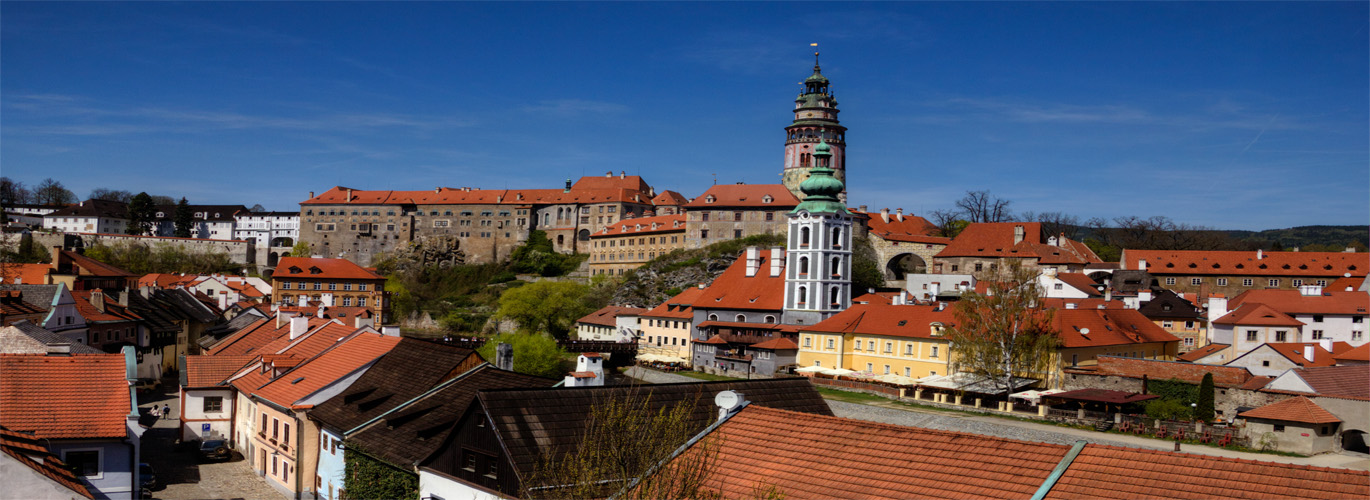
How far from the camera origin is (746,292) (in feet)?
210

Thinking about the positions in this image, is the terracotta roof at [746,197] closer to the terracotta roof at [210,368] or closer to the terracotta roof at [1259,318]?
the terracotta roof at [1259,318]

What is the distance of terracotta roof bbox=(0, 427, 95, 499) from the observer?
373 inches

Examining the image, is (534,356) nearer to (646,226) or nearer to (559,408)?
(559,408)

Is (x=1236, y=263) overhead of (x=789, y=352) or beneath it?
overhead

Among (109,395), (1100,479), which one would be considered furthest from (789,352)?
(1100,479)

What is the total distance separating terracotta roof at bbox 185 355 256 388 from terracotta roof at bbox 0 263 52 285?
25.3 m

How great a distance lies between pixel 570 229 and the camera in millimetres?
113000

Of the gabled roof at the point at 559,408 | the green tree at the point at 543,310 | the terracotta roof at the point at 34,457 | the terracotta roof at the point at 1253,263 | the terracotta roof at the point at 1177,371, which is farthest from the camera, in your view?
the green tree at the point at 543,310

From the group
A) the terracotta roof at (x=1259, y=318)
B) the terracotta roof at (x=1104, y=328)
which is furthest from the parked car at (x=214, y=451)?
the terracotta roof at (x=1259, y=318)

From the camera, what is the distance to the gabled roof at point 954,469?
424 inches

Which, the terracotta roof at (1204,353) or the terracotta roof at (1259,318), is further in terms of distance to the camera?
the terracotta roof at (1259,318)

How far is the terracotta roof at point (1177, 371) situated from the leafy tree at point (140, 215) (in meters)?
117

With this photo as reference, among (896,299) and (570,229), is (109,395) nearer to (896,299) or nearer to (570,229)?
(896,299)

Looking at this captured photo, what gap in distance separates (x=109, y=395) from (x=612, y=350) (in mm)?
43729
